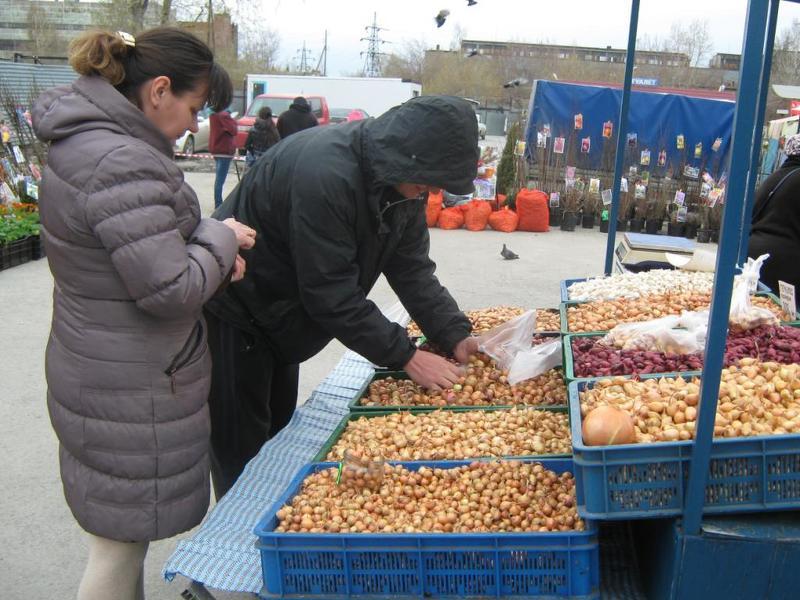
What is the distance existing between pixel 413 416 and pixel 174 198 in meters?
1.28

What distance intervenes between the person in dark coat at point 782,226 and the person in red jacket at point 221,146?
368 inches

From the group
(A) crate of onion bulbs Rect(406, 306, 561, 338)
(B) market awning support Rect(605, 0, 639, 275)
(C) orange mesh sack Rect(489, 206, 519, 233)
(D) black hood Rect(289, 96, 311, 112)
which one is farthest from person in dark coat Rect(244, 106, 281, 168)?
(A) crate of onion bulbs Rect(406, 306, 561, 338)

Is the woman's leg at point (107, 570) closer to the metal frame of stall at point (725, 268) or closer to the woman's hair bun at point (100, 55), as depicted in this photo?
the woman's hair bun at point (100, 55)

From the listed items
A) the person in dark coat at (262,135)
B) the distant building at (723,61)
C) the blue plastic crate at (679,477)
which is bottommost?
the blue plastic crate at (679,477)

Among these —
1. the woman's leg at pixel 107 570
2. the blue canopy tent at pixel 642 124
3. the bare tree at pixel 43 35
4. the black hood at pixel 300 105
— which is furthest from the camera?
the bare tree at pixel 43 35

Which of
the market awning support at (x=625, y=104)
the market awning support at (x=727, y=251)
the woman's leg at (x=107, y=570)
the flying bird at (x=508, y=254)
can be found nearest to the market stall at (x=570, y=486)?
the market awning support at (x=727, y=251)

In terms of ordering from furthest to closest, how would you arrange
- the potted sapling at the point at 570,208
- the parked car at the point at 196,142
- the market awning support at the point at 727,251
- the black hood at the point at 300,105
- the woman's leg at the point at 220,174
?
the parked car at the point at 196,142, the potted sapling at the point at 570,208, the black hood at the point at 300,105, the woman's leg at the point at 220,174, the market awning support at the point at 727,251

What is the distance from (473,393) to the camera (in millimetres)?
2934

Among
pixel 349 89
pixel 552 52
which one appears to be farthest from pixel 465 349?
pixel 552 52

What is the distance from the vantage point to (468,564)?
1924mm

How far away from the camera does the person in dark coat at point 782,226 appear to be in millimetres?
4488

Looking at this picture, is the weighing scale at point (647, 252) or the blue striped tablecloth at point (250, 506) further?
the weighing scale at point (647, 252)

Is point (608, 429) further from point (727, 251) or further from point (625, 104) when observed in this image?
point (625, 104)

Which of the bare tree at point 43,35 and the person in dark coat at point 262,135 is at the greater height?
the bare tree at point 43,35
